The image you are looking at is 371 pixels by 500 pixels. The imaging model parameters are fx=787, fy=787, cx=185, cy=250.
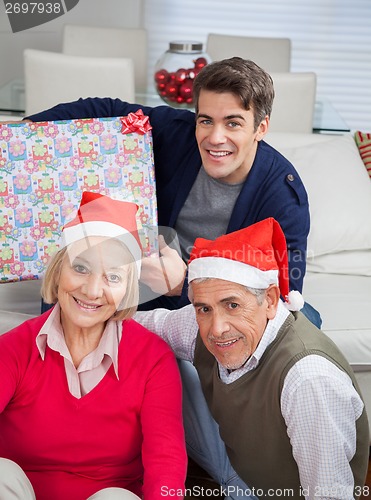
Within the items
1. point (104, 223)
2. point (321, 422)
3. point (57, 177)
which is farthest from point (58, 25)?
point (321, 422)

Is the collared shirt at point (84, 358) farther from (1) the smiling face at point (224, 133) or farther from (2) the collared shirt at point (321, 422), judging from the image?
(1) the smiling face at point (224, 133)

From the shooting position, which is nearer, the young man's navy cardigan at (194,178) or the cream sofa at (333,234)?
the young man's navy cardigan at (194,178)

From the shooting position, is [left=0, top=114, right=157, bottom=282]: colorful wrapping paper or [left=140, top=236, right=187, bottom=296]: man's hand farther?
[left=0, top=114, right=157, bottom=282]: colorful wrapping paper

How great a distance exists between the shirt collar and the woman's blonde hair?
3 centimetres

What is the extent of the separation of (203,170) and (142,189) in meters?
0.19

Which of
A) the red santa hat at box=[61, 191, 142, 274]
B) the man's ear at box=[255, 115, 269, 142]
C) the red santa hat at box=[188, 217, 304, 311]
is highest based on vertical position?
the man's ear at box=[255, 115, 269, 142]

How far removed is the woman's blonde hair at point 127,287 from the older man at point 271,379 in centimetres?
13

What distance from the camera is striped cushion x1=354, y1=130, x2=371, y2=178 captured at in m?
3.07

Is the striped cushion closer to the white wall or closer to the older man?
the older man

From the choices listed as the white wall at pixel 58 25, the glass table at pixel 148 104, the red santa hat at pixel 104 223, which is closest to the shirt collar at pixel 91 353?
the red santa hat at pixel 104 223

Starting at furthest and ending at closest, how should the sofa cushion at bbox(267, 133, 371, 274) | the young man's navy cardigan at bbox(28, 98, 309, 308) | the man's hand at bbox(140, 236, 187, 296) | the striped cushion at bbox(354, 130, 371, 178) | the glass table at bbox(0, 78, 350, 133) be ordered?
the glass table at bbox(0, 78, 350, 133) → the striped cushion at bbox(354, 130, 371, 178) → the sofa cushion at bbox(267, 133, 371, 274) → the young man's navy cardigan at bbox(28, 98, 309, 308) → the man's hand at bbox(140, 236, 187, 296)

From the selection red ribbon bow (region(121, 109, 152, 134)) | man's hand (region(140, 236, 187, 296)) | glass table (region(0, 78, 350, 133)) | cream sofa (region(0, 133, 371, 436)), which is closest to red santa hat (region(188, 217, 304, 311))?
man's hand (region(140, 236, 187, 296))

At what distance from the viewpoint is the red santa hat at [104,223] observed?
173cm

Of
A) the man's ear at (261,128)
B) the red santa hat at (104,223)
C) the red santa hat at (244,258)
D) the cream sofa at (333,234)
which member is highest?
the man's ear at (261,128)
